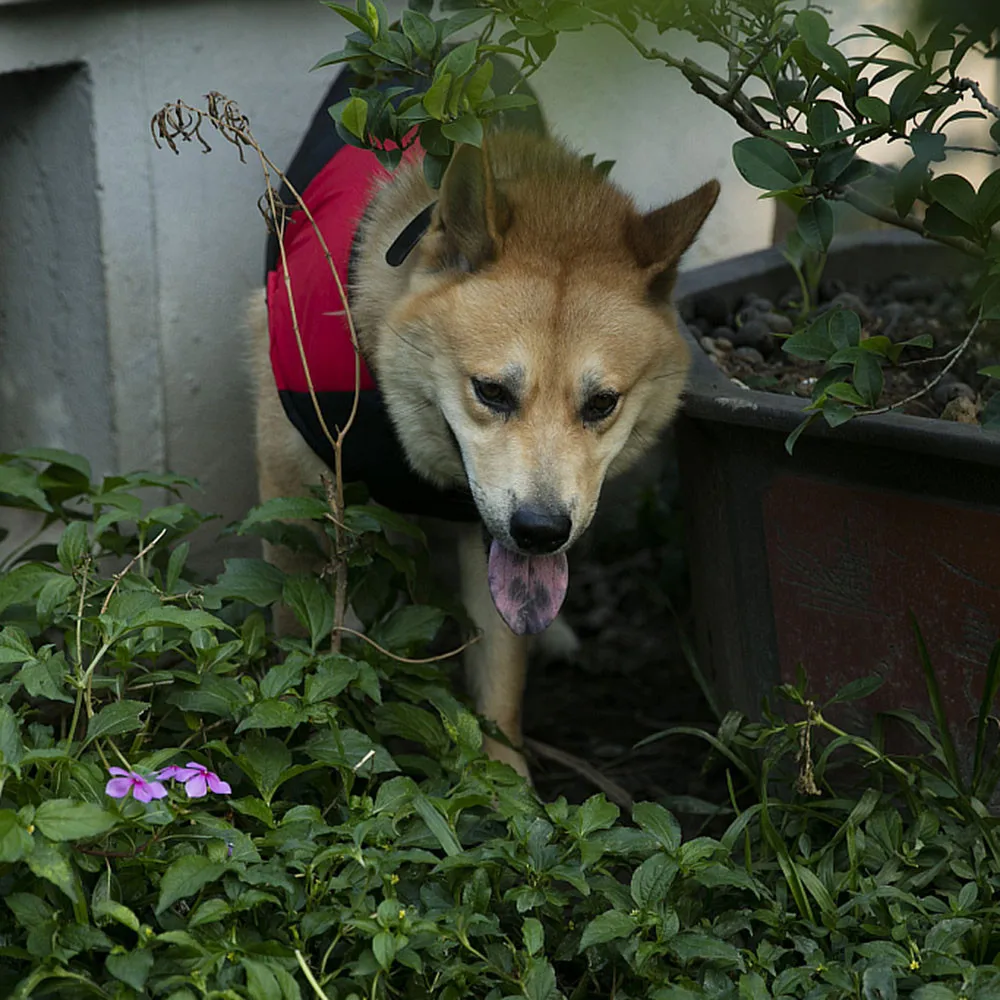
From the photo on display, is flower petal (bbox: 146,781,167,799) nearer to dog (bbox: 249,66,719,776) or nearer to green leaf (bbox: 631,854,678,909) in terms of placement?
green leaf (bbox: 631,854,678,909)

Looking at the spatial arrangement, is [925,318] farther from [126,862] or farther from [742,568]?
[126,862]

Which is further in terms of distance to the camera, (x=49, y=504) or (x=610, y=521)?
(x=610, y=521)

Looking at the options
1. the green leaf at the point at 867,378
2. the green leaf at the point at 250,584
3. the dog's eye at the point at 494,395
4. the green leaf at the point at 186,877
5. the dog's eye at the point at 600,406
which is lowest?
the green leaf at the point at 186,877

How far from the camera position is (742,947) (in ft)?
6.80

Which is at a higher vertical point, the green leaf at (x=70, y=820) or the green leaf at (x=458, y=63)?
the green leaf at (x=458, y=63)

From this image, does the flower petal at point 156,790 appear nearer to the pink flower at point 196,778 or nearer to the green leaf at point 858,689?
the pink flower at point 196,778

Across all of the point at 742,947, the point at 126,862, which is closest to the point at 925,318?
the point at 742,947

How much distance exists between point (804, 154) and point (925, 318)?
127cm

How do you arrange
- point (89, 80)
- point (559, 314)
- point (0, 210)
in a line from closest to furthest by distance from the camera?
point (559, 314)
point (89, 80)
point (0, 210)

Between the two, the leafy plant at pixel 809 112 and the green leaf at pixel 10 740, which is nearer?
the green leaf at pixel 10 740

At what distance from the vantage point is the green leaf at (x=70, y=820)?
5.37ft

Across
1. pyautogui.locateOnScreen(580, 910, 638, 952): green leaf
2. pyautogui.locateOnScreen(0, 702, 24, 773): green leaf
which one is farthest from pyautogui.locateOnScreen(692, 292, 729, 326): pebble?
pyautogui.locateOnScreen(0, 702, 24, 773): green leaf

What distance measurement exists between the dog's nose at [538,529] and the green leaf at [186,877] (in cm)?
83

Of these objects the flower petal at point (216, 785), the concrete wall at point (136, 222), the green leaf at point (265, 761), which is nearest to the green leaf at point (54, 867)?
the flower petal at point (216, 785)
